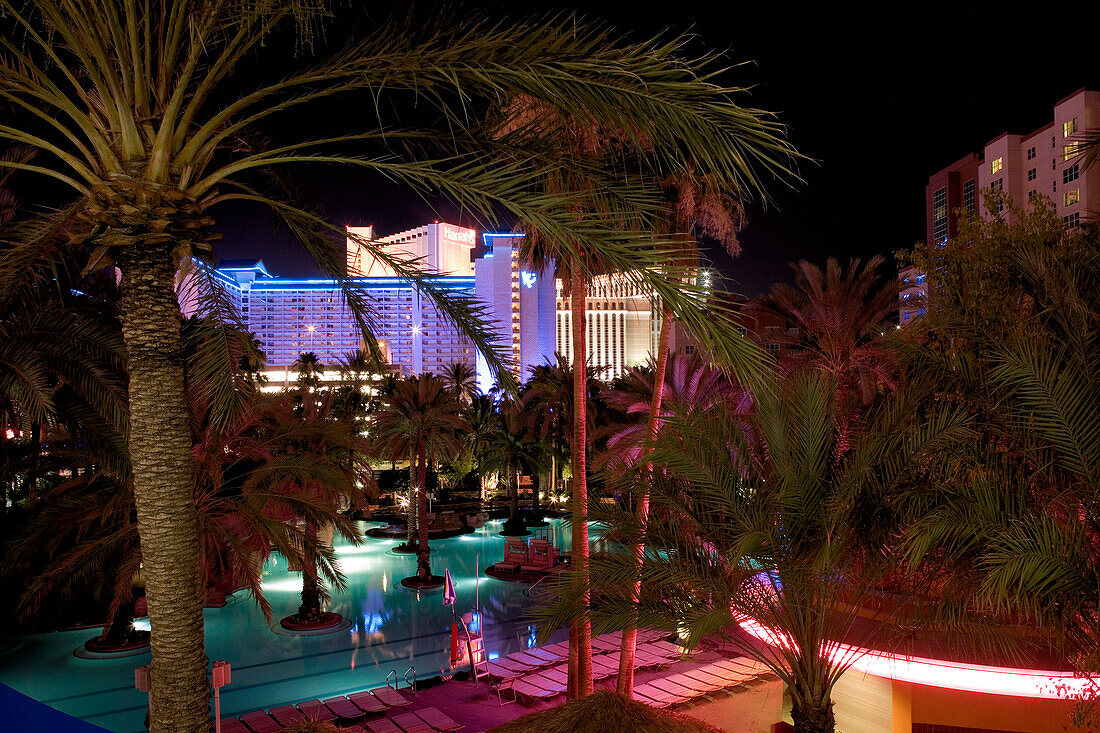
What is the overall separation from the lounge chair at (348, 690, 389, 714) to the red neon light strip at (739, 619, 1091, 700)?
7.16 metres

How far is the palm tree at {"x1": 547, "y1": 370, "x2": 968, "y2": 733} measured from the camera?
6520mm

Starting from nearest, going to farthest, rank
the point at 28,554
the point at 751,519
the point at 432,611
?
the point at 751,519
the point at 28,554
the point at 432,611

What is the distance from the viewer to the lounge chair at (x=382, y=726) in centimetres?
1119

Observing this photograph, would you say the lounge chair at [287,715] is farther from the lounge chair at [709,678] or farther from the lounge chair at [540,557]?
the lounge chair at [540,557]

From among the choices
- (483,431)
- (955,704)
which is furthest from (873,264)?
(483,431)

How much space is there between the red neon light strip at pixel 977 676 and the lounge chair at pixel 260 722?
7.63 m

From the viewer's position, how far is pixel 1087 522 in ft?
19.6

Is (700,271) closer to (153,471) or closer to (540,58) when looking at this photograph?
(540,58)

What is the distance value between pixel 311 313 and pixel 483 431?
234 ft

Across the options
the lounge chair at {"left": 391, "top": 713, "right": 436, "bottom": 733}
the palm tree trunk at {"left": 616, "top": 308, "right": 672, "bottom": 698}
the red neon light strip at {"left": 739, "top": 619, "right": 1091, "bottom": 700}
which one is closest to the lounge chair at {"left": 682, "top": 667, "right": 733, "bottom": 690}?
the palm tree trunk at {"left": 616, "top": 308, "right": 672, "bottom": 698}

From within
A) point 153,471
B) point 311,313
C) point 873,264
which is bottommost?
point 153,471

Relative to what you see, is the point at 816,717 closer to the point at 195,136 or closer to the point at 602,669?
the point at 195,136

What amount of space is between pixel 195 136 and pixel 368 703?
1087 centimetres

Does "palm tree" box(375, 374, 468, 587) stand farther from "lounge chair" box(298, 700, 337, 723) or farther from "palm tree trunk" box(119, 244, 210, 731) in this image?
"palm tree trunk" box(119, 244, 210, 731)
